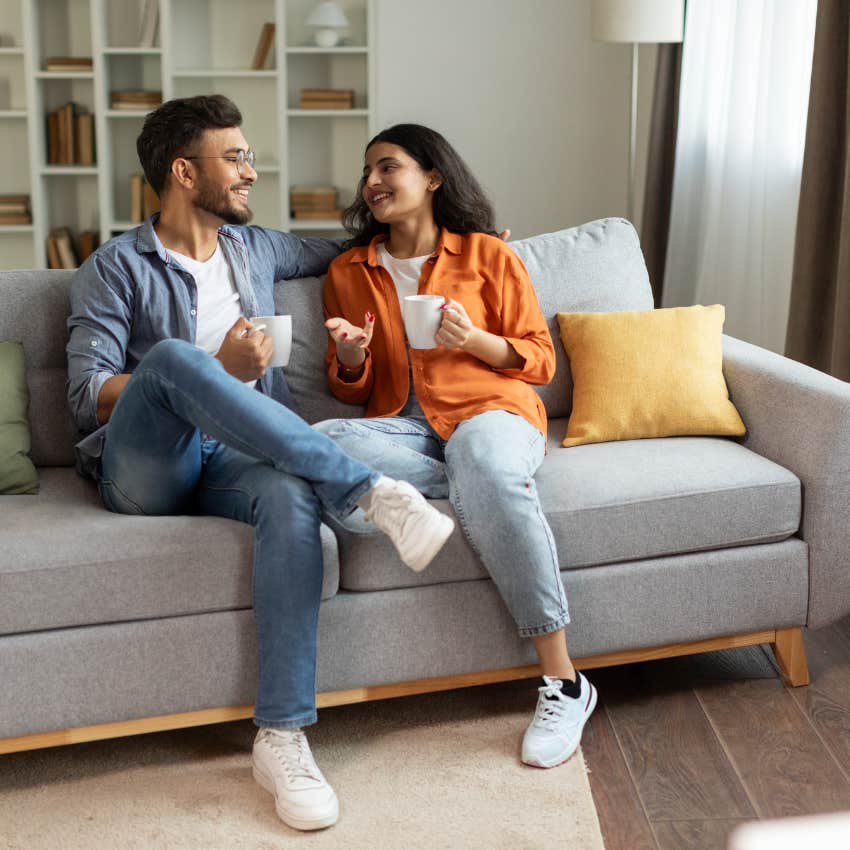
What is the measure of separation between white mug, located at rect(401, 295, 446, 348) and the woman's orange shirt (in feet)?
0.73

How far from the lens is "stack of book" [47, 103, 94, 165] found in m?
4.87

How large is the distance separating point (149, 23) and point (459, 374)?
3.22m

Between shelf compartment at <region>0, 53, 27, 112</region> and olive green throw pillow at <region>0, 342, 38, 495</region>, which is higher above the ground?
shelf compartment at <region>0, 53, 27, 112</region>

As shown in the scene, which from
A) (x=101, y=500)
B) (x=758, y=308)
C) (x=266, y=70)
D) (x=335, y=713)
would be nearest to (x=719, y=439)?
(x=335, y=713)

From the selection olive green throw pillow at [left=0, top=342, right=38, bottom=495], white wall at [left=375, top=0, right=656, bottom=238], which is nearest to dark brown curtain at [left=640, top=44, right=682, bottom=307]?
white wall at [left=375, top=0, right=656, bottom=238]

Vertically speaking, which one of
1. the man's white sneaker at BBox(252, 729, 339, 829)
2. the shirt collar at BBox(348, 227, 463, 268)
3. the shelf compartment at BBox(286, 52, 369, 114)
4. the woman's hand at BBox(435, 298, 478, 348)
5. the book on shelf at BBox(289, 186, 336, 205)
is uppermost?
the shelf compartment at BBox(286, 52, 369, 114)

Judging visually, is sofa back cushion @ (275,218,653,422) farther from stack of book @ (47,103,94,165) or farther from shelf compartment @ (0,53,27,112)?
shelf compartment @ (0,53,27,112)

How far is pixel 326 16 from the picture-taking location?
479cm

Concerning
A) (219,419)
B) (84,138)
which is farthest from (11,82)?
(219,419)

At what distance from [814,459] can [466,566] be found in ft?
2.28

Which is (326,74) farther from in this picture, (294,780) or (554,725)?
(294,780)

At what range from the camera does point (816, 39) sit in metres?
3.09

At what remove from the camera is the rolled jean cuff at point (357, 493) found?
1838 mm

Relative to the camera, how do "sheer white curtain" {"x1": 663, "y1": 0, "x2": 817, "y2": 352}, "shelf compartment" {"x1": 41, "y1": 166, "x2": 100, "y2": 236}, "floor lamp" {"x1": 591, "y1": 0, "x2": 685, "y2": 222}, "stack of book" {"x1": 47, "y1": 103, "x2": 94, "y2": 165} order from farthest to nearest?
1. "shelf compartment" {"x1": 41, "y1": 166, "x2": 100, "y2": 236}
2. "stack of book" {"x1": 47, "y1": 103, "x2": 94, "y2": 165}
3. "floor lamp" {"x1": 591, "y1": 0, "x2": 685, "y2": 222}
4. "sheer white curtain" {"x1": 663, "y1": 0, "x2": 817, "y2": 352}
